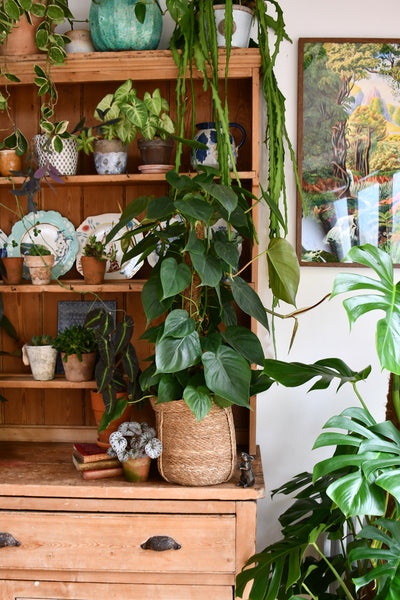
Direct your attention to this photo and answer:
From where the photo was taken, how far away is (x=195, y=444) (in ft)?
5.55

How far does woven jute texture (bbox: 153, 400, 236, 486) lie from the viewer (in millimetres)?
1690

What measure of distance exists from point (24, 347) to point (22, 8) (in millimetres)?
1068

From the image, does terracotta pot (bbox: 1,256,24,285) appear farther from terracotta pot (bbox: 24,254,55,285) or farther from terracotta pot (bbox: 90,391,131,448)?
terracotta pot (bbox: 90,391,131,448)

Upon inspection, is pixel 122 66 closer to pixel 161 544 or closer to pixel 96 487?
pixel 96 487

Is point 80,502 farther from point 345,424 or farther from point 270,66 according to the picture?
point 270,66

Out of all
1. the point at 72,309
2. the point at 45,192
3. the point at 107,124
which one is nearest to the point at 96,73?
the point at 107,124

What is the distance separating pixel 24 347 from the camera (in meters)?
2.02

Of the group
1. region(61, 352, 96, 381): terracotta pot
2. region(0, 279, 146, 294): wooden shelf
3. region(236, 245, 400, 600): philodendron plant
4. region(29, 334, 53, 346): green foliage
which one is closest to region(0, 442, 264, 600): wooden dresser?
region(236, 245, 400, 600): philodendron plant

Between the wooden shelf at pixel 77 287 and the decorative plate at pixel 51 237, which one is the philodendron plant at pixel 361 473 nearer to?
the wooden shelf at pixel 77 287

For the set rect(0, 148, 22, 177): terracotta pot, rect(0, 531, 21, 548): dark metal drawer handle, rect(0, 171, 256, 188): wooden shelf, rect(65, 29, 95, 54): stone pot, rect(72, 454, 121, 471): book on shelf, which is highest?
rect(65, 29, 95, 54): stone pot

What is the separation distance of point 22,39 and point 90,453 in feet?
4.32

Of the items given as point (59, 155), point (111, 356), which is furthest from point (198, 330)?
point (59, 155)

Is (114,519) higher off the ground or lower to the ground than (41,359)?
lower

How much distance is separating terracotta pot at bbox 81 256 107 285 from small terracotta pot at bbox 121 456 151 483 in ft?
1.94
